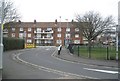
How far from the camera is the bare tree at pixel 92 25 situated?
50.4m

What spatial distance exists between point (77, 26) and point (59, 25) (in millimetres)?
60305

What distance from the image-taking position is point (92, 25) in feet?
165

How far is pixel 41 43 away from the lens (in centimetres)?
11262

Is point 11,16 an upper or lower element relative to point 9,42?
upper

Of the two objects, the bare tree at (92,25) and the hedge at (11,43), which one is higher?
the bare tree at (92,25)

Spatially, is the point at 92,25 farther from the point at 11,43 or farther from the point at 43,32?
the point at 43,32

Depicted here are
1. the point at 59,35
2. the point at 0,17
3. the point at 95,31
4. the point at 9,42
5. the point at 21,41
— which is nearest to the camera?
the point at 0,17

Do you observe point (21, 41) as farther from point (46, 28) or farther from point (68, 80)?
point (46, 28)

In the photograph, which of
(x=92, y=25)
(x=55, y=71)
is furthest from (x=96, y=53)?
(x=55, y=71)

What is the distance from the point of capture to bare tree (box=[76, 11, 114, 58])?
50438 millimetres

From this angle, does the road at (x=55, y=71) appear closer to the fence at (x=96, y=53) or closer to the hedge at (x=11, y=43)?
the fence at (x=96, y=53)

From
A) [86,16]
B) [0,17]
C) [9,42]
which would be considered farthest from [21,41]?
[0,17]

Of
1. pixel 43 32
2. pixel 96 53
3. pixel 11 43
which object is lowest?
pixel 96 53

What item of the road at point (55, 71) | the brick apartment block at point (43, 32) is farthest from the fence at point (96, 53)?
the brick apartment block at point (43, 32)
